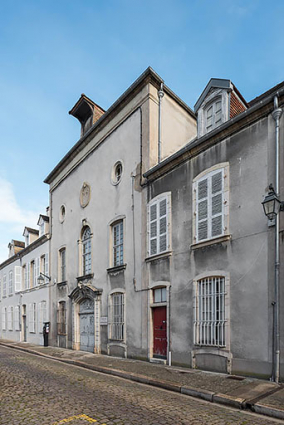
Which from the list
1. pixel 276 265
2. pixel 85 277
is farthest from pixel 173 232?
pixel 85 277

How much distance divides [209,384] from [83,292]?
30.0 ft

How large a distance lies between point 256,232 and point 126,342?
696 centimetres

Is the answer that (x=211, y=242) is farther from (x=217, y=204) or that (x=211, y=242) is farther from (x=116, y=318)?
(x=116, y=318)

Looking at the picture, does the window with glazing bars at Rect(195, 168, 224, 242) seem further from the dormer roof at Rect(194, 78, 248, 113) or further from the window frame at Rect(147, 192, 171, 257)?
the dormer roof at Rect(194, 78, 248, 113)

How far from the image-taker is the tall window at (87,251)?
639 inches

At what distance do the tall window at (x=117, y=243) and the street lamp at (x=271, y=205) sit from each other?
7.24 m

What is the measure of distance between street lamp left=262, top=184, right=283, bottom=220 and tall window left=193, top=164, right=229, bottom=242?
1.59 m

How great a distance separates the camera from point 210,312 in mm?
9531

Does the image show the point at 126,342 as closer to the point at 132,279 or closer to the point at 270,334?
the point at 132,279

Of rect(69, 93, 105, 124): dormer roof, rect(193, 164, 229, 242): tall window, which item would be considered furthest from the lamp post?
rect(69, 93, 105, 124): dormer roof

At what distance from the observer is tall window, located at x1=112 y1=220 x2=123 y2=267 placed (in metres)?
14.0

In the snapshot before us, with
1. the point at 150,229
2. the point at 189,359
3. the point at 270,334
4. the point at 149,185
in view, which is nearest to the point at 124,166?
the point at 149,185

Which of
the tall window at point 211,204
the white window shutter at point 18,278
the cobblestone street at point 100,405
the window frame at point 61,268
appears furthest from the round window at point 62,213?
the cobblestone street at point 100,405

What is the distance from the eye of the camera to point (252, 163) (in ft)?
29.1
